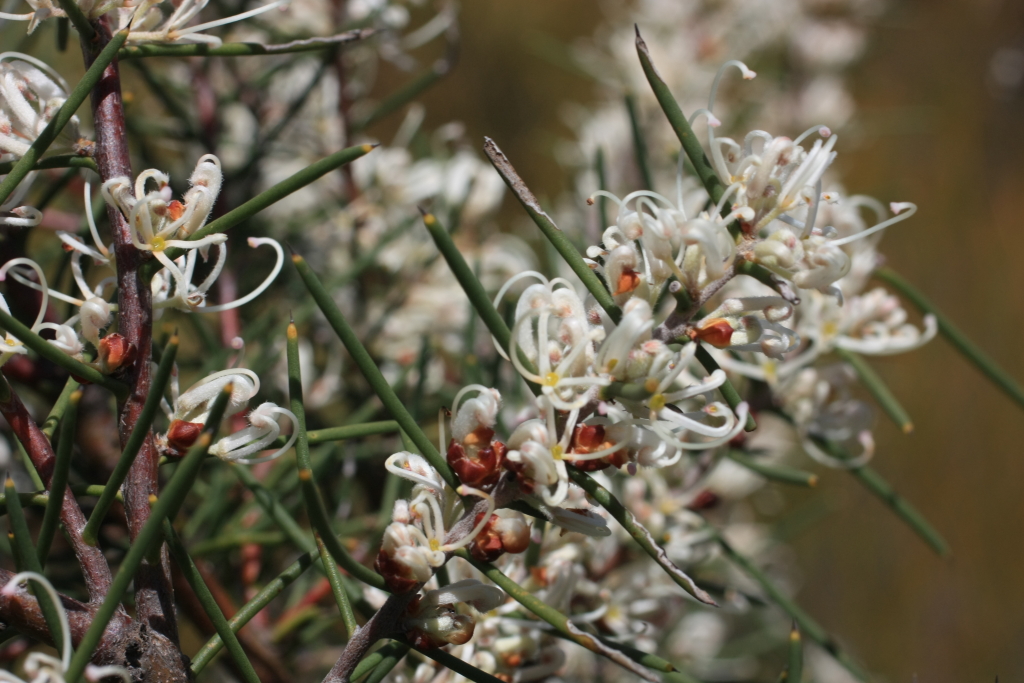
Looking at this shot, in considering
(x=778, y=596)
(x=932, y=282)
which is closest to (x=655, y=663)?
(x=778, y=596)

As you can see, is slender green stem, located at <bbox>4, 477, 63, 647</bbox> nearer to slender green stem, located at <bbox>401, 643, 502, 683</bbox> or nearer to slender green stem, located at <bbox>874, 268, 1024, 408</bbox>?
slender green stem, located at <bbox>401, 643, 502, 683</bbox>

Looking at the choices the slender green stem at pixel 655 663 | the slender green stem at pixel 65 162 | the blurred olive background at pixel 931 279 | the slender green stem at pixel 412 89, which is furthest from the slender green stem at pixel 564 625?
the blurred olive background at pixel 931 279

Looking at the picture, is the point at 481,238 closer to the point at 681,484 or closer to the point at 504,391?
the point at 504,391

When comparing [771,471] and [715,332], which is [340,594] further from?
[771,471]

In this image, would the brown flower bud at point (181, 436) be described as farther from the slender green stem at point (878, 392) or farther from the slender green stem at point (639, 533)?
the slender green stem at point (878, 392)

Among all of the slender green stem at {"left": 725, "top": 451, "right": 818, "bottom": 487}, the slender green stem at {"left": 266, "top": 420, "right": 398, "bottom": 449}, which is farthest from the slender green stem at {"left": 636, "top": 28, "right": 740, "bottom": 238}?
the slender green stem at {"left": 725, "top": 451, "right": 818, "bottom": 487}
